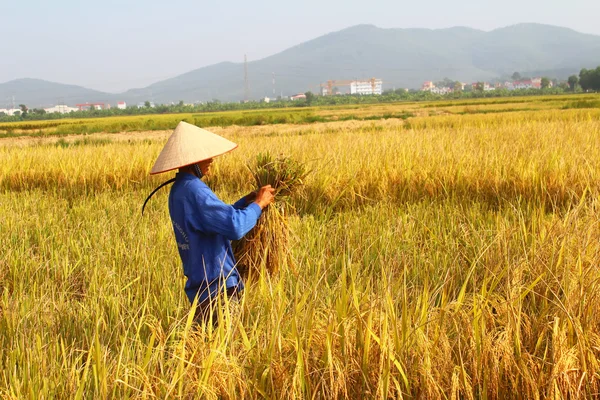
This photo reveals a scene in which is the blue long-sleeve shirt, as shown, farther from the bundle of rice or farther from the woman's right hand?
the bundle of rice

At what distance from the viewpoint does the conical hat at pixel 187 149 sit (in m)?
2.36

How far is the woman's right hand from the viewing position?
2.47 m

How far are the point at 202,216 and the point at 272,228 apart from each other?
1.47ft

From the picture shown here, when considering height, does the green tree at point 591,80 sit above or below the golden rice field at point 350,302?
above

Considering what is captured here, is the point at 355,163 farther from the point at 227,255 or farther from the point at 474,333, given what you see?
the point at 474,333

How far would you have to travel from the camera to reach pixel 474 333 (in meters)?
1.92

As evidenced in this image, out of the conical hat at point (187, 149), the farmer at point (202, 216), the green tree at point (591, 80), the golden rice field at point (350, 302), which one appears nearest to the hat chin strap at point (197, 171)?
the farmer at point (202, 216)

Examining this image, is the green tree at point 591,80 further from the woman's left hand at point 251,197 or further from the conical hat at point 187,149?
the conical hat at point 187,149

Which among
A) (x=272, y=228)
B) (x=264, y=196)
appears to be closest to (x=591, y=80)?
(x=272, y=228)

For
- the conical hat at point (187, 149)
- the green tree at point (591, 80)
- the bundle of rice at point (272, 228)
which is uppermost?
the green tree at point (591, 80)

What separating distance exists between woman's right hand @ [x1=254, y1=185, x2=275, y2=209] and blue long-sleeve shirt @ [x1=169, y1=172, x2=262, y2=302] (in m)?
0.06

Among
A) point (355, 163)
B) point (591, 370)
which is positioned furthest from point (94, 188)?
point (591, 370)

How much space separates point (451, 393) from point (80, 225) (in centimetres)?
416

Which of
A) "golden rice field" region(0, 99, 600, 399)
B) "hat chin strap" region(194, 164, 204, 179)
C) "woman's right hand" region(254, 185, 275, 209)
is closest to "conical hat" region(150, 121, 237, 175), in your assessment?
"hat chin strap" region(194, 164, 204, 179)
